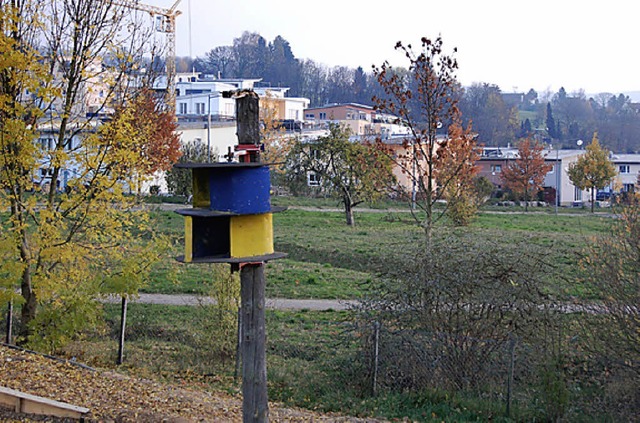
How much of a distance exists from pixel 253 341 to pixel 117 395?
3.66 m

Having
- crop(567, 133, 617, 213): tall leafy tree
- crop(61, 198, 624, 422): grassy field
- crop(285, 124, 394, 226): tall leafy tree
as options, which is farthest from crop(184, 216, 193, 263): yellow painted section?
crop(567, 133, 617, 213): tall leafy tree

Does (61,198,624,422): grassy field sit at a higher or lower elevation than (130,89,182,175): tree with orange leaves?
lower

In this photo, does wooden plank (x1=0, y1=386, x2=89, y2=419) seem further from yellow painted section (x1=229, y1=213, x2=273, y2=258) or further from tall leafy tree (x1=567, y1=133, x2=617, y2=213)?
tall leafy tree (x1=567, y1=133, x2=617, y2=213)

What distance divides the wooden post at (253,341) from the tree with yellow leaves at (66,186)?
6.39m

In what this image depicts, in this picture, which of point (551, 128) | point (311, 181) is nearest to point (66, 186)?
point (311, 181)

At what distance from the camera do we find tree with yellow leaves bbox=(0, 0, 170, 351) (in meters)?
12.1

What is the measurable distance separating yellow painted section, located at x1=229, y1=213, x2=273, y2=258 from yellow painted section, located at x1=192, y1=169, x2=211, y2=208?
0.99 feet

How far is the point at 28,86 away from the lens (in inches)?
487

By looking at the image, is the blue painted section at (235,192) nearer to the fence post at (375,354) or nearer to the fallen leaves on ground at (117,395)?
the fallen leaves on ground at (117,395)

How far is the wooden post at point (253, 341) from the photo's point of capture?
6586mm

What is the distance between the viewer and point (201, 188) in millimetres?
6340

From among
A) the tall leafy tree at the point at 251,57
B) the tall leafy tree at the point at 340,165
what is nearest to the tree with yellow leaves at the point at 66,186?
the tall leafy tree at the point at 340,165

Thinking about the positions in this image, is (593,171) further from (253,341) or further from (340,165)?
(253,341)

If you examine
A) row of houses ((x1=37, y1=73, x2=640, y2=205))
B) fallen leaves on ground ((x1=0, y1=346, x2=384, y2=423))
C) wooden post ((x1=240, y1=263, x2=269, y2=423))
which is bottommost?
fallen leaves on ground ((x1=0, y1=346, x2=384, y2=423))
